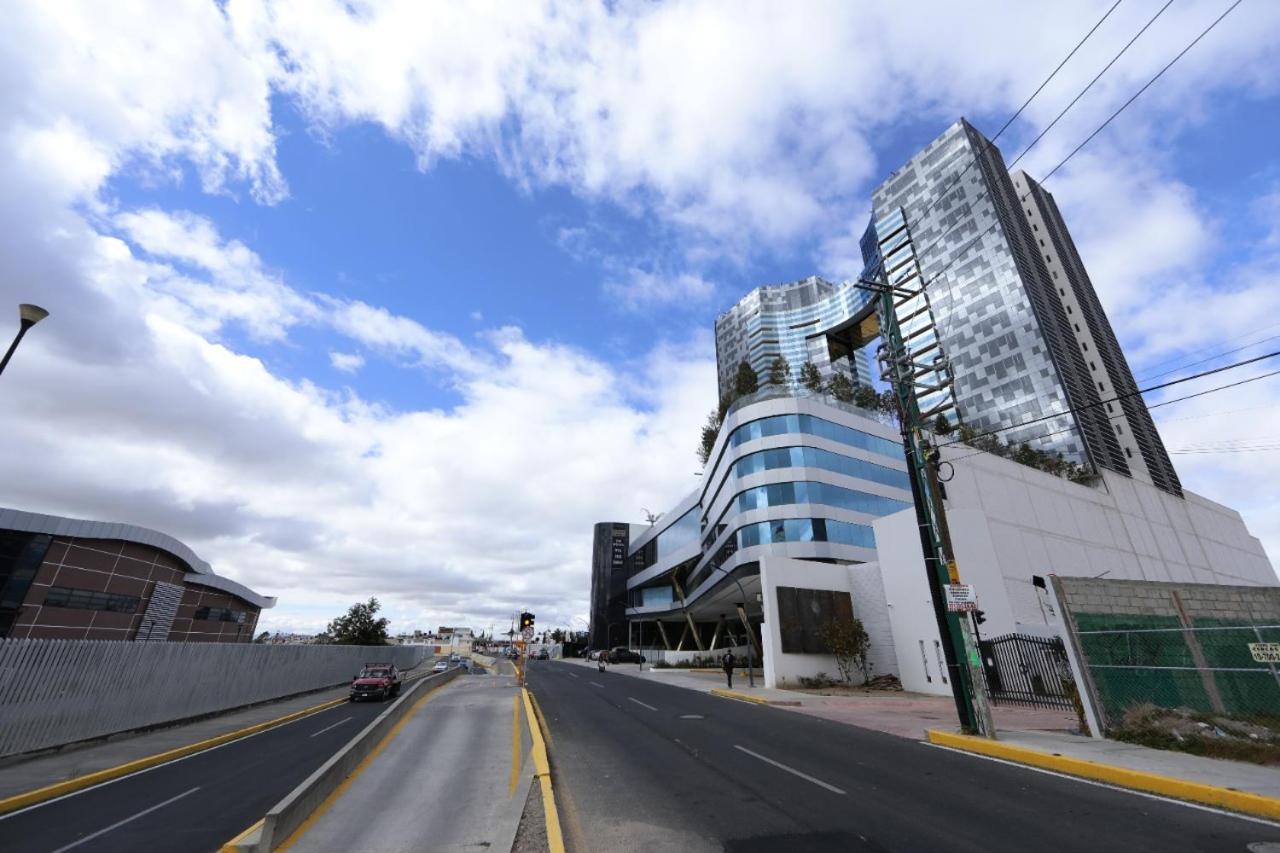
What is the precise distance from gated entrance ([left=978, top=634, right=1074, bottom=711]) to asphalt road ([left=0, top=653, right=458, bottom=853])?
22.2 m

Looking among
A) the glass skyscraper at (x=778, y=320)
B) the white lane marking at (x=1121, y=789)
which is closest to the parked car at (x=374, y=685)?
the white lane marking at (x=1121, y=789)

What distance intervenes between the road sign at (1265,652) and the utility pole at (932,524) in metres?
4.68

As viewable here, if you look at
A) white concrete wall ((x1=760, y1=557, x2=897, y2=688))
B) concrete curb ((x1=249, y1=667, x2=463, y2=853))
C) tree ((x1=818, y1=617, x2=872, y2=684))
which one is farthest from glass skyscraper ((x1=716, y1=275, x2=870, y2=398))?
concrete curb ((x1=249, y1=667, x2=463, y2=853))

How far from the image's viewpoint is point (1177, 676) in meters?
12.1

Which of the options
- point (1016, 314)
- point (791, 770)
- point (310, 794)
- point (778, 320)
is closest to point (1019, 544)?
point (791, 770)

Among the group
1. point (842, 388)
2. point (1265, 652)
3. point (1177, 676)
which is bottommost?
point (1177, 676)

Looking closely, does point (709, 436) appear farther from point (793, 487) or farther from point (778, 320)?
point (778, 320)

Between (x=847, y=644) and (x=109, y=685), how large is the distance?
30470 mm

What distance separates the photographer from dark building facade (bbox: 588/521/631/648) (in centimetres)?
9619

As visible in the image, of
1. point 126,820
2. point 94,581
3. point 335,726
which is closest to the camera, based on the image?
point 126,820

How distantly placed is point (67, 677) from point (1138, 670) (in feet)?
81.3

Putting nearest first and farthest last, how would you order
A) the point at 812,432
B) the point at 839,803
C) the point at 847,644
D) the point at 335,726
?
1. the point at 839,803
2. the point at 335,726
3. the point at 847,644
4. the point at 812,432

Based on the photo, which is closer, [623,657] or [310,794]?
[310,794]

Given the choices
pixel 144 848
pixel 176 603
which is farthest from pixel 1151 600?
pixel 176 603
